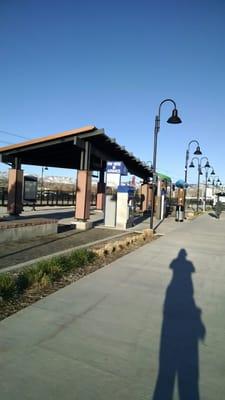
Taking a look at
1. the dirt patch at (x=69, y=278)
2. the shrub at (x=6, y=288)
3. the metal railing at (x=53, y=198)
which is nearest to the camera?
the dirt patch at (x=69, y=278)

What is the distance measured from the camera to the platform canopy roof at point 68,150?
1784 cm

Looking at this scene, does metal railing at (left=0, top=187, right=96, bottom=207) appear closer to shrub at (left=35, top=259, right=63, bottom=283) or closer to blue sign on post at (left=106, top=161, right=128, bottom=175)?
blue sign on post at (left=106, top=161, right=128, bottom=175)

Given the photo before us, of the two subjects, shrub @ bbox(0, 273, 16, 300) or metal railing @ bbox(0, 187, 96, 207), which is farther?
metal railing @ bbox(0, 187, 96, 207)

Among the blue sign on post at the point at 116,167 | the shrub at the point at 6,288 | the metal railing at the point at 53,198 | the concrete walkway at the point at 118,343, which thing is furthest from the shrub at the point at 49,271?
the metal railing at the point at 53,198

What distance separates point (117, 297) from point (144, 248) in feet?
19.4

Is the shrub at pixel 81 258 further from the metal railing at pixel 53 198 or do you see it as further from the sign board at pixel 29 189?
the metal railing at pixel 53 198

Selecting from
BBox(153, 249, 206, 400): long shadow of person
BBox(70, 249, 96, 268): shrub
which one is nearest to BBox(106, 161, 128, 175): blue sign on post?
BBox(70, 249, 96, 268): shrub

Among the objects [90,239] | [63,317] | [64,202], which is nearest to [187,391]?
[63,317]

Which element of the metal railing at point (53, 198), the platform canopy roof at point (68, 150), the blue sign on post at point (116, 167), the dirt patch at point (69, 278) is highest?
the platform canopy roof at point (68, 150)

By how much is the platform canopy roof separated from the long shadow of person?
37.1ft

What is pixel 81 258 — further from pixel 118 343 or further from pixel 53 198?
pixel 53 198

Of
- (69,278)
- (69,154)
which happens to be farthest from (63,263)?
(69,154)

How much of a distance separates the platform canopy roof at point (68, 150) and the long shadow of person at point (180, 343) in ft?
37.1

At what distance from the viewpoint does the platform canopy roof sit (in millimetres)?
17844
